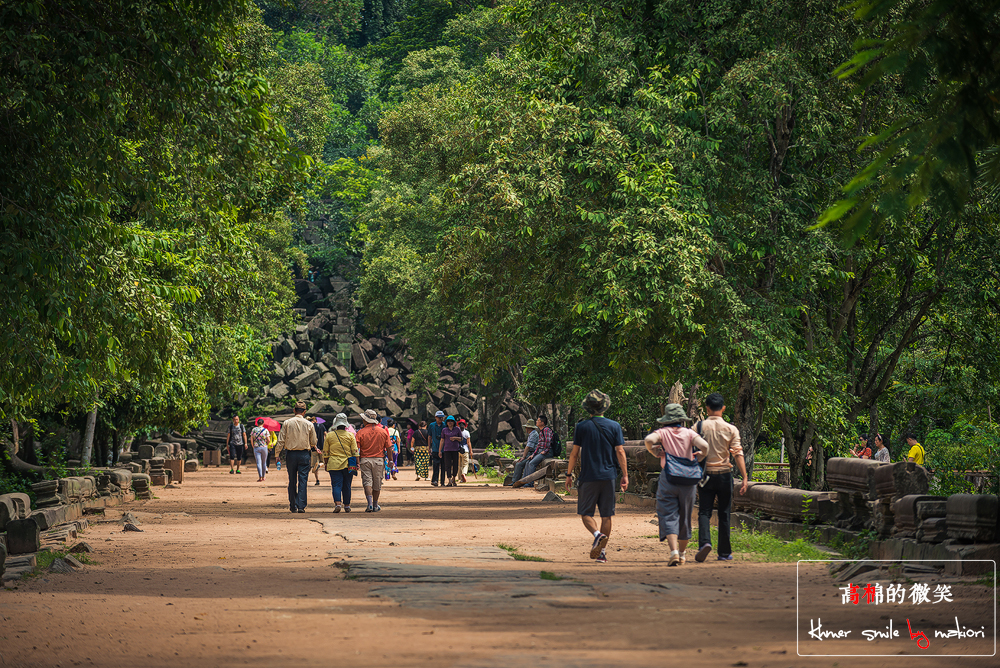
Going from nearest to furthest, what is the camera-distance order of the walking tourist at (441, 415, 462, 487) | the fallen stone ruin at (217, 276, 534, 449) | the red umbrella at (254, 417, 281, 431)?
the walking tourist at (441, 415, 462, 487) → the red umbrella at (254, 417, 281, 431) → the fallen stone ruin at (217, 276, 534, 449)

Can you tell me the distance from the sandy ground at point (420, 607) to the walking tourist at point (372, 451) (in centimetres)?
→ 361

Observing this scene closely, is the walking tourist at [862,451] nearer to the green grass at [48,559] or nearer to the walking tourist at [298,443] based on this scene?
the walking tourist at [298,443]

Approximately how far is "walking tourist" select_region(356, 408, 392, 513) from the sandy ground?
11.8 feet

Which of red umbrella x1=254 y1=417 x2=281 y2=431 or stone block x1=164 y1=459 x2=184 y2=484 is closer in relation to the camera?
stone block x1=164 y1=459 x2=184 y2=484

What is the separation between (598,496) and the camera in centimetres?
1109

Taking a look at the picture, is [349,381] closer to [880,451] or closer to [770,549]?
[880,451]

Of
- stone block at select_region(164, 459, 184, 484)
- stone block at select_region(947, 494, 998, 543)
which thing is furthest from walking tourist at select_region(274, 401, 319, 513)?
stone block at select_region(164, 459, 184, 484)

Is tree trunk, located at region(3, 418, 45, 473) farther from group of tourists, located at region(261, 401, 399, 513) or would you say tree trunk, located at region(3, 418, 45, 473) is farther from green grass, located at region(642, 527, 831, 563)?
green grass, located at region(642, 527, 831, 563)

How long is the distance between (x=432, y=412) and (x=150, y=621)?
45.7 m

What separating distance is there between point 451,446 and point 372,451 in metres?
10.4

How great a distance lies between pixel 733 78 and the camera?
56.0 feet

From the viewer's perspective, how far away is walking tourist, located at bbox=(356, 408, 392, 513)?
18047mm

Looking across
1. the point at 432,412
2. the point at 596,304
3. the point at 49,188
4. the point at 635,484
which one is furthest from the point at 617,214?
the point at 432,412

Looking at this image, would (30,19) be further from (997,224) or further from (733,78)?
(997,224)
